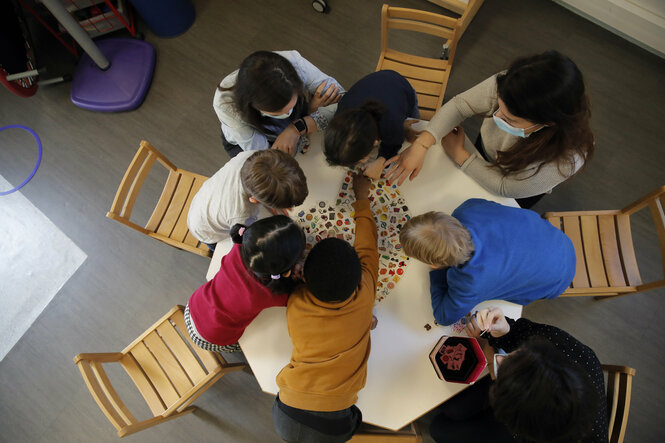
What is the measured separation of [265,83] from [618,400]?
172 cm

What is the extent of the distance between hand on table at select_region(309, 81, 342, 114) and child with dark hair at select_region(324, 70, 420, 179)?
0.15 meters

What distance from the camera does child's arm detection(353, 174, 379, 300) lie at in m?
1.33

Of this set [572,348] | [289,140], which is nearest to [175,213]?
[289,140]

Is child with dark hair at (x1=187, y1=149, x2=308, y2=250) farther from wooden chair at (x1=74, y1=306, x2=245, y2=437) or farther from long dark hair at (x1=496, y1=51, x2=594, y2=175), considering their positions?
long dark hair at (x1=496, y1=51, x2=594, y2=175)

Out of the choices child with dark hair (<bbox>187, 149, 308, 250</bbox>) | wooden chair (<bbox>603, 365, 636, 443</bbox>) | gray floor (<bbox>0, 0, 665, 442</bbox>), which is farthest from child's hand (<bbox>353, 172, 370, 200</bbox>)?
gray floor (<bbox>0, 0, 665, 442</bbox>)

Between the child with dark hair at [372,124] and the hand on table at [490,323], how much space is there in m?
0.65

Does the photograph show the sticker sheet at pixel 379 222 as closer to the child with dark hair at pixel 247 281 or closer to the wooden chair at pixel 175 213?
the child with dark hair at pixel 247 281

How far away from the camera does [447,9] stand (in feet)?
8.54

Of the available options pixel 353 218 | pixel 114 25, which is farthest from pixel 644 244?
pixel 114 25

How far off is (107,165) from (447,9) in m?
2.58

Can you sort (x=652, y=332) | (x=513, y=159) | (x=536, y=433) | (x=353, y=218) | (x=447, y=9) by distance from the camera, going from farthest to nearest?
1. (x=447, y=9)
2. (x=652, y=332)
3. (x=353, y=218)
4. (x=513, y=159)
5. (x=536, y=433)

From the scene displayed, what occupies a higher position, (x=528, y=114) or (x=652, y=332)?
(x=528, y=114)

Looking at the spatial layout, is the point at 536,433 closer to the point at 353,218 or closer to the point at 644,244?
the point at 353,218

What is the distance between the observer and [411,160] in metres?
1.50
